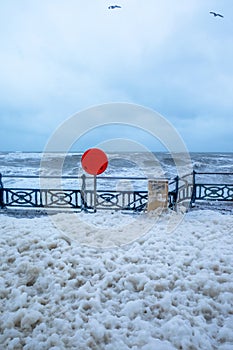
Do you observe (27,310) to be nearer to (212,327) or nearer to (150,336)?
(150,336)

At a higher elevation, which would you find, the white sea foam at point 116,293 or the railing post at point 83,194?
the railing post at point 83,194

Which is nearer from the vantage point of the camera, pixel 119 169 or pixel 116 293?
pixel 116 293

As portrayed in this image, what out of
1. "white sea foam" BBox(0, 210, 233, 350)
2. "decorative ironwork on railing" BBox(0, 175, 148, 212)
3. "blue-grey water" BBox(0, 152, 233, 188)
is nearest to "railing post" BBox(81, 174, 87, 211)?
"decorative ironwork on railing" BBox(0, 175, 148, 212)

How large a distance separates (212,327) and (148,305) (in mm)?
741

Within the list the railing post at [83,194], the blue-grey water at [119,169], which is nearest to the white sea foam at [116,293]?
the railing post at [83,194]

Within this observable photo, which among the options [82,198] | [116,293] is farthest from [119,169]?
[116,293]

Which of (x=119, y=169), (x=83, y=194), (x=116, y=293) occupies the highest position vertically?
(x=83, y=194)

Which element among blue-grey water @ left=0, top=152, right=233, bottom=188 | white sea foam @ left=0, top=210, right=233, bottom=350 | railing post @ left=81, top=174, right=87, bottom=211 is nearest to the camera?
white sea foam @ left=0, top=210, right=233, bottom=350

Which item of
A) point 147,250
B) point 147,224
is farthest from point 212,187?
point 147,250

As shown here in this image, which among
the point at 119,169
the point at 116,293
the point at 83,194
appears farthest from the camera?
the point at 119,169

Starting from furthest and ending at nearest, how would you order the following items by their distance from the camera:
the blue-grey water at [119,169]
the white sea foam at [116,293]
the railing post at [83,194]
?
the blue-grey water at [119,169] → the railing post at [83,194] → the white sea foam at [116,293]

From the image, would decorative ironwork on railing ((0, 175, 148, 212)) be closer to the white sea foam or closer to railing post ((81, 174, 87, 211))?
railing post ((81, 174, 87, 211))

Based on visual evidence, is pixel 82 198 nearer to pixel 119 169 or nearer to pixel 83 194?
pixel 83 194

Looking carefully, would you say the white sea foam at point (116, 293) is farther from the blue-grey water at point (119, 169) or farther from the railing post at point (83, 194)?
the blue-grey water at point (119, 169)
